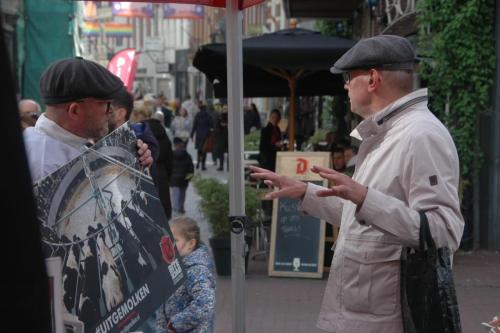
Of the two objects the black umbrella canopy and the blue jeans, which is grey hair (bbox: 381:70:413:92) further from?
the blue jeans

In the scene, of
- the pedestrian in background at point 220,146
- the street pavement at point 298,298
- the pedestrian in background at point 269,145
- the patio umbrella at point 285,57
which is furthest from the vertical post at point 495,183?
the pedestrian in background at point 220,146

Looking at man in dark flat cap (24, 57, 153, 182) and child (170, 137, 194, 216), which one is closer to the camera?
man in dark flat cap (24, 57, 153, 182)

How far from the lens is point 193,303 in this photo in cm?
440

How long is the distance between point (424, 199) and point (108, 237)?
0.98 metres

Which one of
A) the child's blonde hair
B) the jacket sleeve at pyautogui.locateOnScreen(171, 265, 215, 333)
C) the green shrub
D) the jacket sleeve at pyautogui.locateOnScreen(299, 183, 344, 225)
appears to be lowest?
the green shrub

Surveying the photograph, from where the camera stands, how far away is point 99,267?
8.71ft

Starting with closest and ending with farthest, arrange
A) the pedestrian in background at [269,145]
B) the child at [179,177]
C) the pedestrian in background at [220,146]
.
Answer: the child at [179,177], the pedestrian in background at [269,145], the pedestrian in background at [220,146]

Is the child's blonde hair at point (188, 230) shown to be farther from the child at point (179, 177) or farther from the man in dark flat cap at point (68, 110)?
the child at point (179, 177)

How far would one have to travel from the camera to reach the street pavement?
795cm

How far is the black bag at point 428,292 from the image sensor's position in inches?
119

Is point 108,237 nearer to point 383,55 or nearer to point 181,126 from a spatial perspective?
point 383,55

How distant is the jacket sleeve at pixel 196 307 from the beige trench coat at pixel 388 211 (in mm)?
1149

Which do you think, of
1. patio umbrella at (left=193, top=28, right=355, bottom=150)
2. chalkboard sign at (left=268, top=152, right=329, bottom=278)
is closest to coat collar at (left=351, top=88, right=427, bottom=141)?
chalkboard sign at (left=268, top=152, right=329, bottom=278)

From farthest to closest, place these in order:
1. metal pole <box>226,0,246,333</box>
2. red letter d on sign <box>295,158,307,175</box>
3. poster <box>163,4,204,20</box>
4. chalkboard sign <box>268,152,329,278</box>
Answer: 1. poster <box>163,4,204,20</box>
2. red letter d on sign <box>295,158,307,175</box>
3. chalkboard sign <box>268,152,329,278</box>
4. metal pole <box>226,0,246,333</box>
